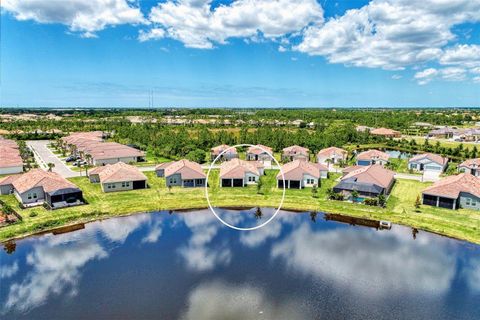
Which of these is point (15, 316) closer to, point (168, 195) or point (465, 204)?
point (168, 195)

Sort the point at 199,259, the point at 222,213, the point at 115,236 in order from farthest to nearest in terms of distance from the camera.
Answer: the point at 222,213, the point at 115,236, the point at 199,259

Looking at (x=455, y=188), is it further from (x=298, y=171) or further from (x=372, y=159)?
(x=372, y=159)

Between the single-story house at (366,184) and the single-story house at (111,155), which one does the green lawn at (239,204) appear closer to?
the single-story house at (366,184)

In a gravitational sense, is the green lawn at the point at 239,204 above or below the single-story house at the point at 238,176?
below

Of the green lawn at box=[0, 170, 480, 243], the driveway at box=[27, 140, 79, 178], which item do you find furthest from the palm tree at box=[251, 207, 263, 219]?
the driveway at box=[27, 140, 79, 178]

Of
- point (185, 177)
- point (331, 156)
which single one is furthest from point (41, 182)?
point (331, 156)

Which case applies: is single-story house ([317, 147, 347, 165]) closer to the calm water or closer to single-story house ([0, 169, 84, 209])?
the calm water

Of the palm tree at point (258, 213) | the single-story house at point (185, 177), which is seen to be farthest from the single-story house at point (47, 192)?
the palm tree at point (258, 213)

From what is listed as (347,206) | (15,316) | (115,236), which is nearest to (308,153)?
(347,206)

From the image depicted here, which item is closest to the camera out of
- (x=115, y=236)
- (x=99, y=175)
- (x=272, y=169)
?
(x=115, y=236)
